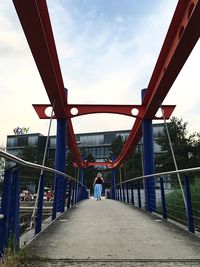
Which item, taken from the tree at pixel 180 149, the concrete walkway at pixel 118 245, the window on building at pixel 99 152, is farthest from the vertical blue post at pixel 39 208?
the window on building at pixel 99 152

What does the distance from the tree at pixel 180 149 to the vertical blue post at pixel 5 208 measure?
30983 millimetres

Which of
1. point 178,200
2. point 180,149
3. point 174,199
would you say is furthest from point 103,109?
point 180,149

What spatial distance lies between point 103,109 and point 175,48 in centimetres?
501

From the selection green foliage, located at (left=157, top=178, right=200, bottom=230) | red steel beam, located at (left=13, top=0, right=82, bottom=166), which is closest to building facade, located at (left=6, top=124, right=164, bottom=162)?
green foliage, located at (left=157, top=178, right=200, bottom=230)

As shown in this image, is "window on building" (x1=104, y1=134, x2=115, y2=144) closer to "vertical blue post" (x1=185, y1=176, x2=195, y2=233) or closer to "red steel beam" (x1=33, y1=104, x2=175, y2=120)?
"red steel beam" (x1=33, y1=104, x2=175, y2=120)

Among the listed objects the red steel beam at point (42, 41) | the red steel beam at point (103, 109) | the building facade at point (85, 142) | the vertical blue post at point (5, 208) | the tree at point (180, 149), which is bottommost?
the vertical blue post at point (5, 208)

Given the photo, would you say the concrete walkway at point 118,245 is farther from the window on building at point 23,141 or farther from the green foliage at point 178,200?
the window on building at point 23,141

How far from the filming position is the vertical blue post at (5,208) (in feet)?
10.2

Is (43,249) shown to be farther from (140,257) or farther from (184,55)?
(184,55)

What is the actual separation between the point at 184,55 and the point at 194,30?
0.92 m

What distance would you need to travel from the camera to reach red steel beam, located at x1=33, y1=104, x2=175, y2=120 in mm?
10070

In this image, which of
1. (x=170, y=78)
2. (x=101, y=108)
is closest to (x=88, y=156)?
(x=101, y=108)

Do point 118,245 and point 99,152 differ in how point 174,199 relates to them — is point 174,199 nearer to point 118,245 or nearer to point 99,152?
point 118,245

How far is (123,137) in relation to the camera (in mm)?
62906
